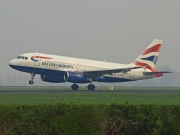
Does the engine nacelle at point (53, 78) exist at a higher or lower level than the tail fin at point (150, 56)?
lower

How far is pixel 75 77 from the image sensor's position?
72250 millimetres

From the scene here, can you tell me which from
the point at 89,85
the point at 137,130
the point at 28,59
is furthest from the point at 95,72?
the point at 137,130

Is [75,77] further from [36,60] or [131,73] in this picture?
[131,73]

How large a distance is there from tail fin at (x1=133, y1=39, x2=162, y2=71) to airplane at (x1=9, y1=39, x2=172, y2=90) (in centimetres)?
20

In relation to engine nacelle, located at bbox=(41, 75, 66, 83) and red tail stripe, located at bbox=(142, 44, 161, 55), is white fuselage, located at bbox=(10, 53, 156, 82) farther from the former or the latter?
red tail stripe, located at bbox=(142, 44, 161, 55)

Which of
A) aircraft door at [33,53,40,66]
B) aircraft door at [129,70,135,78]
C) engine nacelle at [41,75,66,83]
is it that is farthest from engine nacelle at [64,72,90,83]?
aircraft door at [129,70,135,78]

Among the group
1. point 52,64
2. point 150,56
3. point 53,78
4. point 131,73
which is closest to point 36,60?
point 52,64

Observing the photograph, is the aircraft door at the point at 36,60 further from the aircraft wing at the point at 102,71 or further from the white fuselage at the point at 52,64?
the aircraft wing at the point at 102,71

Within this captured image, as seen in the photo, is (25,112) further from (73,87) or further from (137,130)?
(73,87)

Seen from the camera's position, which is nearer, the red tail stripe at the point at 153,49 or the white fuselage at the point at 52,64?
the white fuselage at the point at 52,64

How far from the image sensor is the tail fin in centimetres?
8069

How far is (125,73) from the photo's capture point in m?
76.7

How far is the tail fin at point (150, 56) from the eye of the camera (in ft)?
265

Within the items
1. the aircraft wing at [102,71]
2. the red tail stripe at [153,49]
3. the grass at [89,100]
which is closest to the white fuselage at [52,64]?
the aircraft wing at [102,71]
